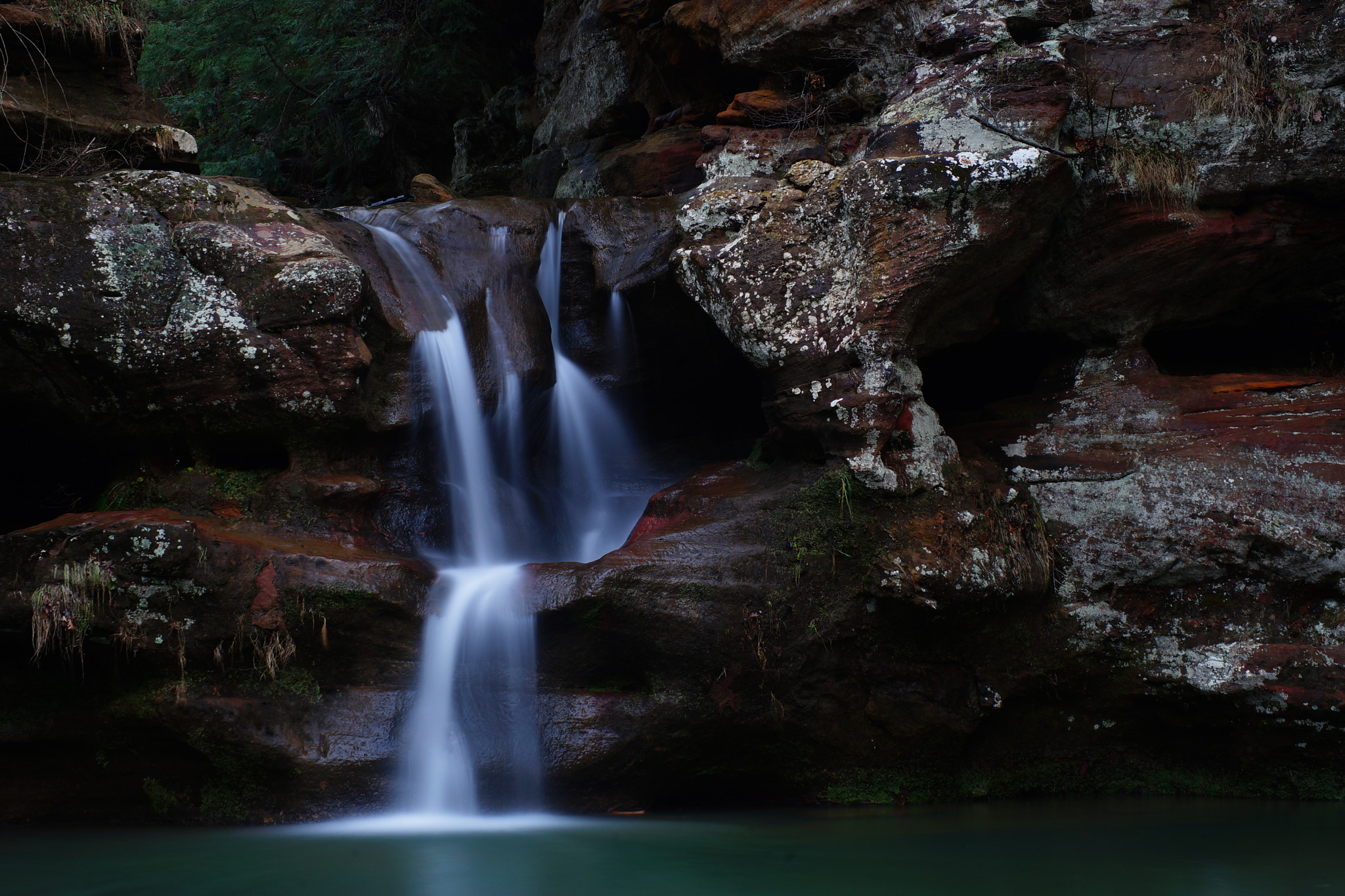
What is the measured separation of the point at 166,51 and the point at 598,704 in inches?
509

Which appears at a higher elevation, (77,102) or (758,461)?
(77,102)

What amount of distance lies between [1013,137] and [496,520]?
4.87m

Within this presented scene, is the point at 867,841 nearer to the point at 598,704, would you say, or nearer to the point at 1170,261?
the point at 598,704

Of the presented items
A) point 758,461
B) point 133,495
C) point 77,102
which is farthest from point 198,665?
point 77,102

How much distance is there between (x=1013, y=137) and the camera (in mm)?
6594

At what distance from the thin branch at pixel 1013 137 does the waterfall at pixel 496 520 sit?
11.9 ft

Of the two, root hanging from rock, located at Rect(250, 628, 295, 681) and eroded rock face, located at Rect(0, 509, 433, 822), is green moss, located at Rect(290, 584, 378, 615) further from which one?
root hanging from rock, located at Rect(250, 628, 295, 681)

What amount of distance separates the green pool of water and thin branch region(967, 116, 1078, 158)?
453 centimetres

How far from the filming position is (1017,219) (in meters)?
6.58

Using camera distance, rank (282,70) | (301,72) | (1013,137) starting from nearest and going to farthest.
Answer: (1013,137) → (282,70) → (301,72)

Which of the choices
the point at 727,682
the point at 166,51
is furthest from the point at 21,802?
the point at 166,51

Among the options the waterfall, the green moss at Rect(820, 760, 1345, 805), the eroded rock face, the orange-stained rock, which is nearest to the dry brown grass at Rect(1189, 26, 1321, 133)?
the green moss at Rect(820, 760, 1345, 805)

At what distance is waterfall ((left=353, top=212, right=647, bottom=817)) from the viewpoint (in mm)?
5836

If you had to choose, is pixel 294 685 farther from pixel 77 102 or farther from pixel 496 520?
pixel 77 102
